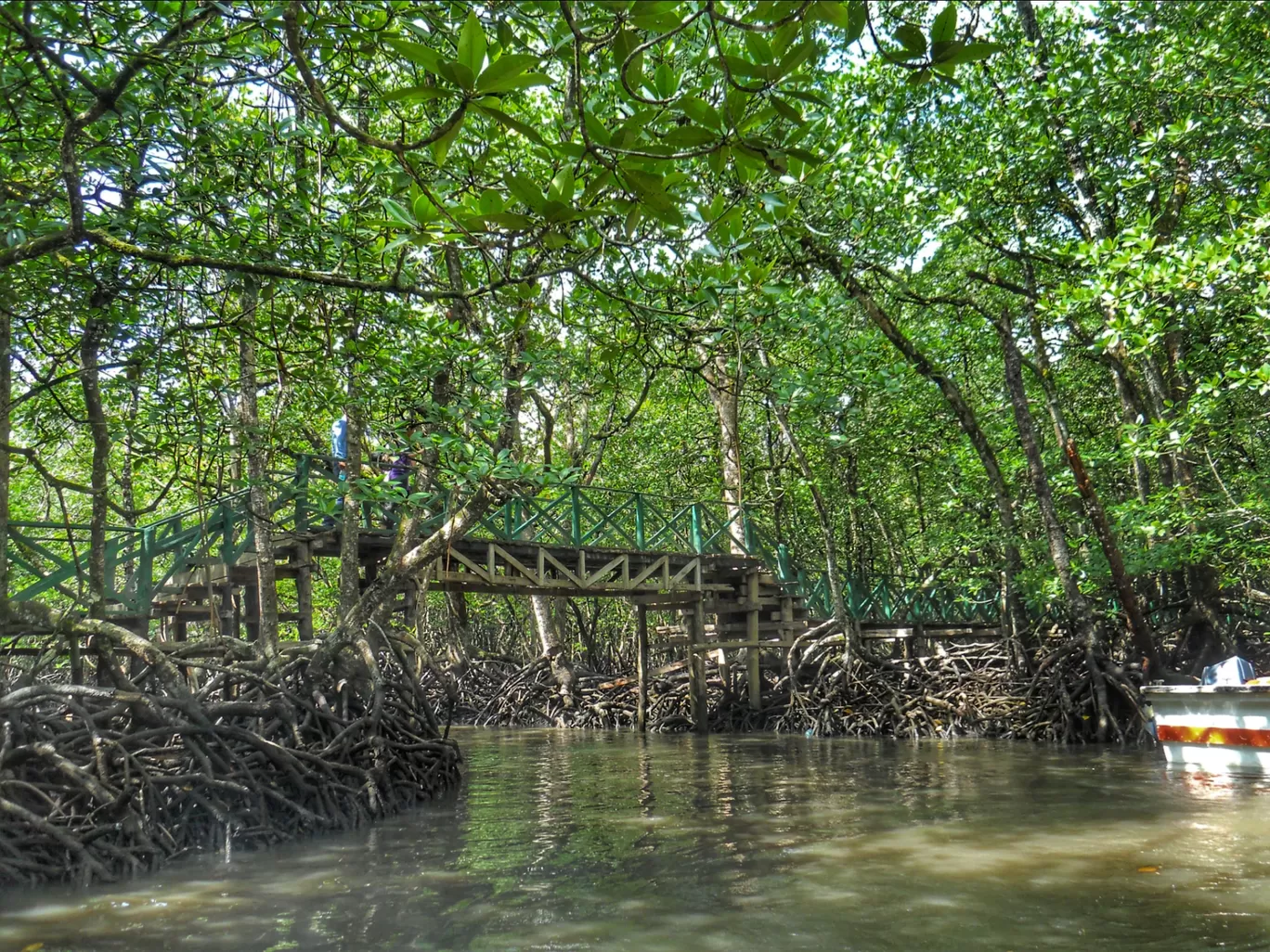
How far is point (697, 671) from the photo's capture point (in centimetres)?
1850

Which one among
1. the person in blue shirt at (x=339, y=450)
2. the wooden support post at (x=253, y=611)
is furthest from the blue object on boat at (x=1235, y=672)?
the wooden support post at (x=253, y=611)

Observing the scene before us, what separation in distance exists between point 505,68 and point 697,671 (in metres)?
16.9

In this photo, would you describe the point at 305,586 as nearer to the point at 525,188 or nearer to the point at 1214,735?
the point at 1214,735

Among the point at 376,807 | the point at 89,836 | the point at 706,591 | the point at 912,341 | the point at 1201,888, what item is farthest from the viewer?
the point at 706,591

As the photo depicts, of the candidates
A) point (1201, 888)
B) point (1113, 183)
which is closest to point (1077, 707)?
point (1113, 183)

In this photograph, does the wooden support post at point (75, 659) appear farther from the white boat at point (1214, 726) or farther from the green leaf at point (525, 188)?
the white boat at point (1214, 726)

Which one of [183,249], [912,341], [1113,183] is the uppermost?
[1113,183]

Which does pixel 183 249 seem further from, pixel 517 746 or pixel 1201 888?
pixel 517 746

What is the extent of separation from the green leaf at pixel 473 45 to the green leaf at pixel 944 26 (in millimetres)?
965

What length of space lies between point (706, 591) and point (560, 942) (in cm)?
1378

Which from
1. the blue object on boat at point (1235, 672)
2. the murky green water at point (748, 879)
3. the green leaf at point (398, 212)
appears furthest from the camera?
the blue object on boat at point (1235, 672)

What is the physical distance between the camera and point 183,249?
6090 mm

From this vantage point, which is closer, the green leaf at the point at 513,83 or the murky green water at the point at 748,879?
the green leaf at the point at 513,83

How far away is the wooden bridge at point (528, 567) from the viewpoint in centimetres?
1078
